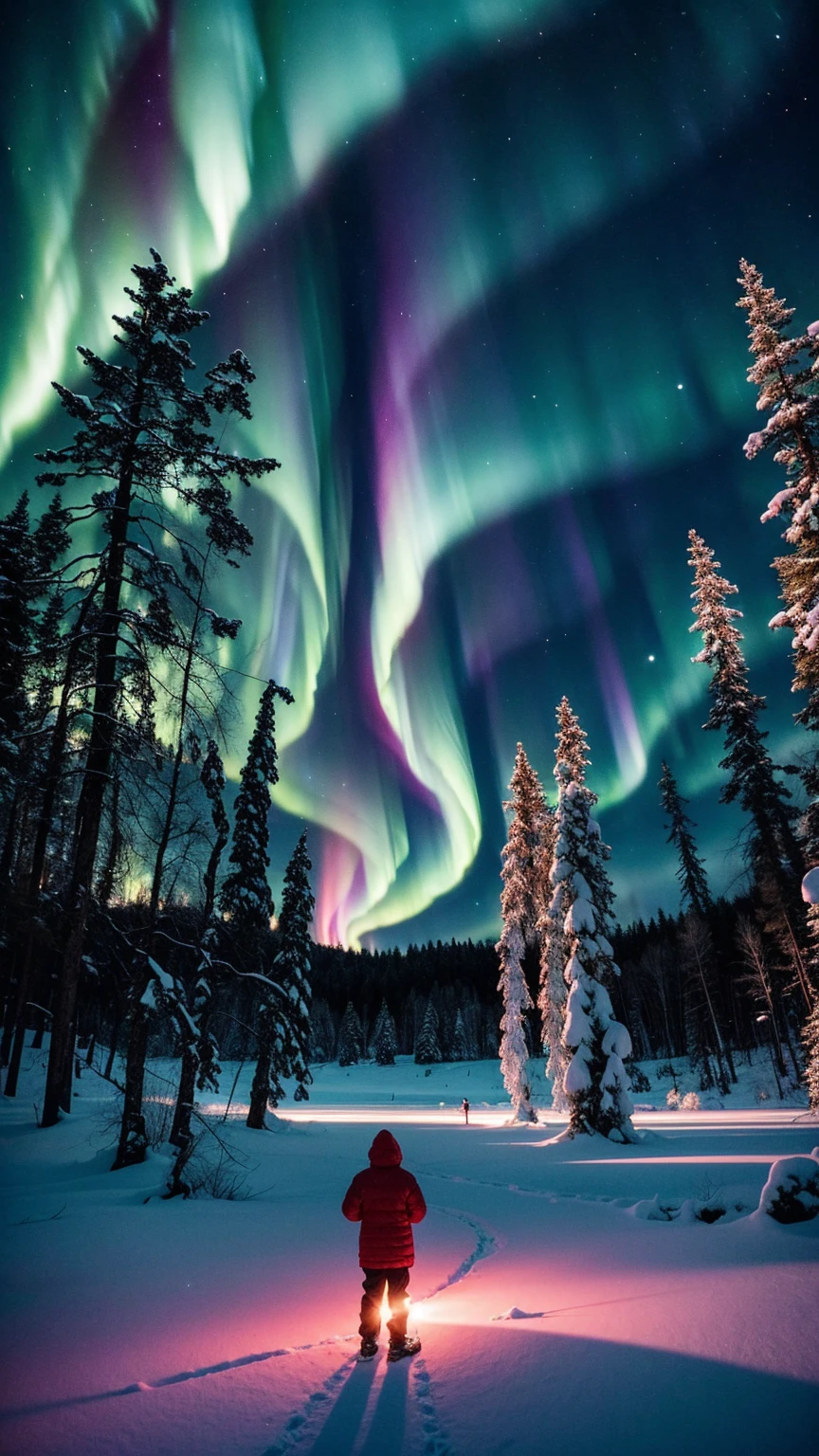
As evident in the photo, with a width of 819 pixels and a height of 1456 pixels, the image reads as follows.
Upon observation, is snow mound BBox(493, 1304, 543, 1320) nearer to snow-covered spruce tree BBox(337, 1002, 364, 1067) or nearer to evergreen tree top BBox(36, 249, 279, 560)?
evergreen tree top BBox(36, 249, 279, 560)

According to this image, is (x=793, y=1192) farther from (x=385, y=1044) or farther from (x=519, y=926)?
(x=385, y=1044)

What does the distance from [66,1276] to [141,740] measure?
741 centimetres

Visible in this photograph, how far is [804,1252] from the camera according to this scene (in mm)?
5629

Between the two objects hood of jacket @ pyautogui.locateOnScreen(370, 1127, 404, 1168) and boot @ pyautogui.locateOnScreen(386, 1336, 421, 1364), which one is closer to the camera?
boot @ pyautogui.locateOnScreen(386, 1336, 421, 1364)

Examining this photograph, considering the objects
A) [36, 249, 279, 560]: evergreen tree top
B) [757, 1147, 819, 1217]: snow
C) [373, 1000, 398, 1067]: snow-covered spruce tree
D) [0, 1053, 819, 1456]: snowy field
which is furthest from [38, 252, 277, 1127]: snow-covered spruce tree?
[373, 1000, 398, 1067]: snow-covered spruce tree

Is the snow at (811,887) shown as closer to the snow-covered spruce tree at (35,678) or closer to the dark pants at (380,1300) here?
the dark pants at (380,1300)

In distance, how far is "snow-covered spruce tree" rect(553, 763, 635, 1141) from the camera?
1964cm

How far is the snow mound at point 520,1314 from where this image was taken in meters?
5.12

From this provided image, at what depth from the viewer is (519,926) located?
97.1ft

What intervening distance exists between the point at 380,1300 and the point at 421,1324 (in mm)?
658

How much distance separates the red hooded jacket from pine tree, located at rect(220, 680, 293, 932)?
70.5 ft

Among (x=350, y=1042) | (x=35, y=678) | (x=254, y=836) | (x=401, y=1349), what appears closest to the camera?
(x=401, y=1349)

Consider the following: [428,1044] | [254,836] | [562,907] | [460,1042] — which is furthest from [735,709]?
[460,1042]

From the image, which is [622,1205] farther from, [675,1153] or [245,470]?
[245,470]
